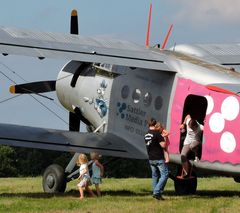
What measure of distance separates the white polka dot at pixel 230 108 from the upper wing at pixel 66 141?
286 centimetres

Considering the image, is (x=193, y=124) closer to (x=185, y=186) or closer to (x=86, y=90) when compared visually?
(x=185, y=186)

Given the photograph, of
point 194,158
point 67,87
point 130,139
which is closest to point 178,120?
point 194,158

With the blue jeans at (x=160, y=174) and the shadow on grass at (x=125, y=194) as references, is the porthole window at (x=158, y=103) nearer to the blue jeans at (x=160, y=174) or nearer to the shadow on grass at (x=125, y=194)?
the blue jeans at (x=160, y=174)

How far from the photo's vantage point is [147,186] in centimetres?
2002

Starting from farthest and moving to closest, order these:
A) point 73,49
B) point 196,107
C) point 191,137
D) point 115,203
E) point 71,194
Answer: point 196,107
point 71,194
point 73,49
point 191,137
point 115,203

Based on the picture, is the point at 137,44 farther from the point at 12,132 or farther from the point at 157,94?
the point at 12,132

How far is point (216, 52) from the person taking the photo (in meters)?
19.2

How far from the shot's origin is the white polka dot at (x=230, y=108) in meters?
14.8

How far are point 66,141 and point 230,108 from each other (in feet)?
13.2

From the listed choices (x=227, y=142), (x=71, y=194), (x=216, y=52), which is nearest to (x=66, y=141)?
(x=71, y=194)

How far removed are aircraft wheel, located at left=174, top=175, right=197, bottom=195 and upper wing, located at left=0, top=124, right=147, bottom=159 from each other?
55.8 inches

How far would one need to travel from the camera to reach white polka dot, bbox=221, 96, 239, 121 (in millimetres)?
14759

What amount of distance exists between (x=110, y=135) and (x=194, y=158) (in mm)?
2714

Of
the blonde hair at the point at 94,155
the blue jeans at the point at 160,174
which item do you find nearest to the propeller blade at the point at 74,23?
the blonde hair at the point at 94,155
